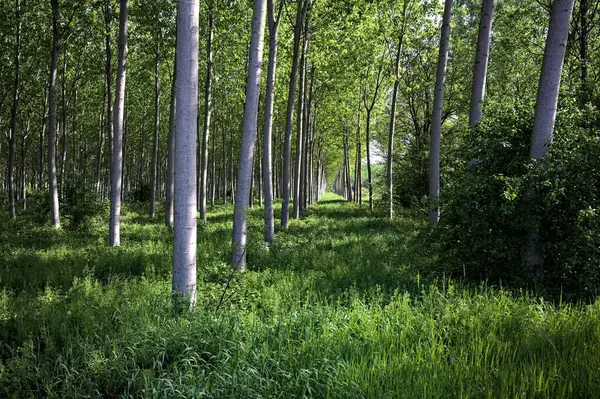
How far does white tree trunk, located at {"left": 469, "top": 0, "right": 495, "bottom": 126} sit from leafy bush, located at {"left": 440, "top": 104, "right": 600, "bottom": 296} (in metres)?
2.17

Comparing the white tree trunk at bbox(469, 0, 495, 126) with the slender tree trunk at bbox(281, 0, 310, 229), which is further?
the slender tree trunk at bbox(281, 0, 310, 229)

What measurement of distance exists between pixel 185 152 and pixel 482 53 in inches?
302

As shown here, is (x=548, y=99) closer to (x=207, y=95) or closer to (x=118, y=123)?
(x=118, y=123)

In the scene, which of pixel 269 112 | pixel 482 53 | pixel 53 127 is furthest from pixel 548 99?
pixel 53 127

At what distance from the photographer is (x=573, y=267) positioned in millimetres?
5320

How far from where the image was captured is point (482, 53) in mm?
8609

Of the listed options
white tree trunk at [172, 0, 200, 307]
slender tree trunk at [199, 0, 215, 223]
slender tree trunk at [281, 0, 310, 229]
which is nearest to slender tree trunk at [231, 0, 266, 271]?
white tree trunk at [172, 0, 200, 307]

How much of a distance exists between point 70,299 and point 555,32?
8.71m

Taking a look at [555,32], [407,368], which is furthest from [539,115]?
[407,368]

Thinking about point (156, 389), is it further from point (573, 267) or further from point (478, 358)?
point (573, 267)

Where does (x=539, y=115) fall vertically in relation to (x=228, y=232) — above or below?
above

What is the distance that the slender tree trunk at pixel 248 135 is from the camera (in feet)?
23.7

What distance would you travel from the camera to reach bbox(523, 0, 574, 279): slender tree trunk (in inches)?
227

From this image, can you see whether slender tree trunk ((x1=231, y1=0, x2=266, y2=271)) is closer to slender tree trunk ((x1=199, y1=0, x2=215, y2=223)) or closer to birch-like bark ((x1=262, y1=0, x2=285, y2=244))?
birch-like bark ((x1=262, y1=0, x2=285, y2=244))
